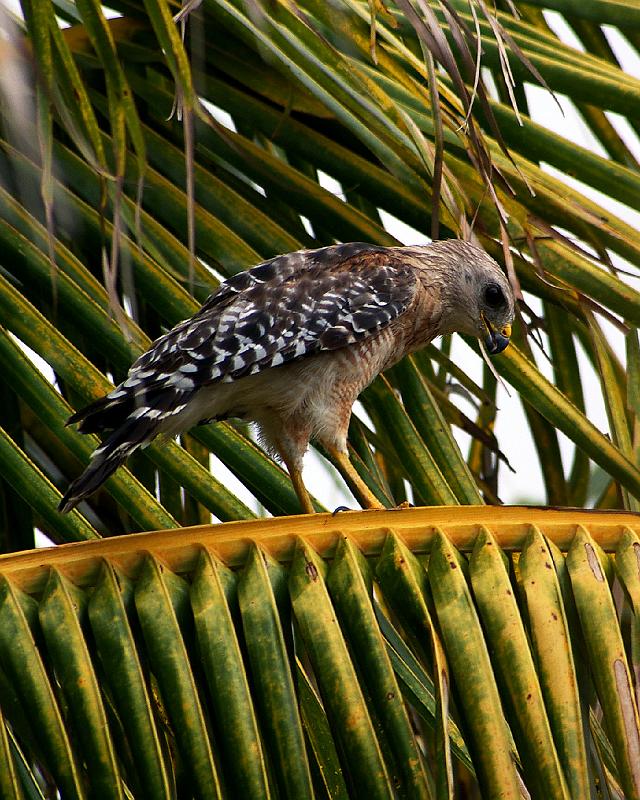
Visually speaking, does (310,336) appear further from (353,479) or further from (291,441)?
(353,479)

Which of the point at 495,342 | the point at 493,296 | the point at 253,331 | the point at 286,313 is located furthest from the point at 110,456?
the point at 493,296

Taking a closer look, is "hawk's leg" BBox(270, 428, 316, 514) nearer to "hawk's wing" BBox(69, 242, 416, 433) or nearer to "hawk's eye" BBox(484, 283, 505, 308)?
"hawk's wing" BBox(69, 242, 416, 433)

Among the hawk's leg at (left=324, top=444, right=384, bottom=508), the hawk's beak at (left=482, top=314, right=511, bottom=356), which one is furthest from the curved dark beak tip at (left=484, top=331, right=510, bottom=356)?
the hawk's leg at (left=324, top=444, right=384, bottom=508)

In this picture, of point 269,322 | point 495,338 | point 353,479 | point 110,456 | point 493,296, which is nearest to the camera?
point 110,456

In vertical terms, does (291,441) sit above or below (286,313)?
below

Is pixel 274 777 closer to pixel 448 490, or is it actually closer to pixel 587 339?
pixel 448 490

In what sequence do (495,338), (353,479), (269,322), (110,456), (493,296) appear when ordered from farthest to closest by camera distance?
(493,296) < (495,338) < (269,322) < (353,479) < (110,456)

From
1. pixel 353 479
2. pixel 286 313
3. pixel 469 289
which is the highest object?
pixel 286 313

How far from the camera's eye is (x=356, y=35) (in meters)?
3.28

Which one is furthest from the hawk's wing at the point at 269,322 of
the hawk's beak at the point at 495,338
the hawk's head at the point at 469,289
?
the hawk's beak at the point at 495,338

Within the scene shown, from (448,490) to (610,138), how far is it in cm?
169

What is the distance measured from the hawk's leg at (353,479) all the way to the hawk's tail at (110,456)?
2.62 ft

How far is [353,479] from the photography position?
3.56m

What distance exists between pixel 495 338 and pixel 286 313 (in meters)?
0.68
